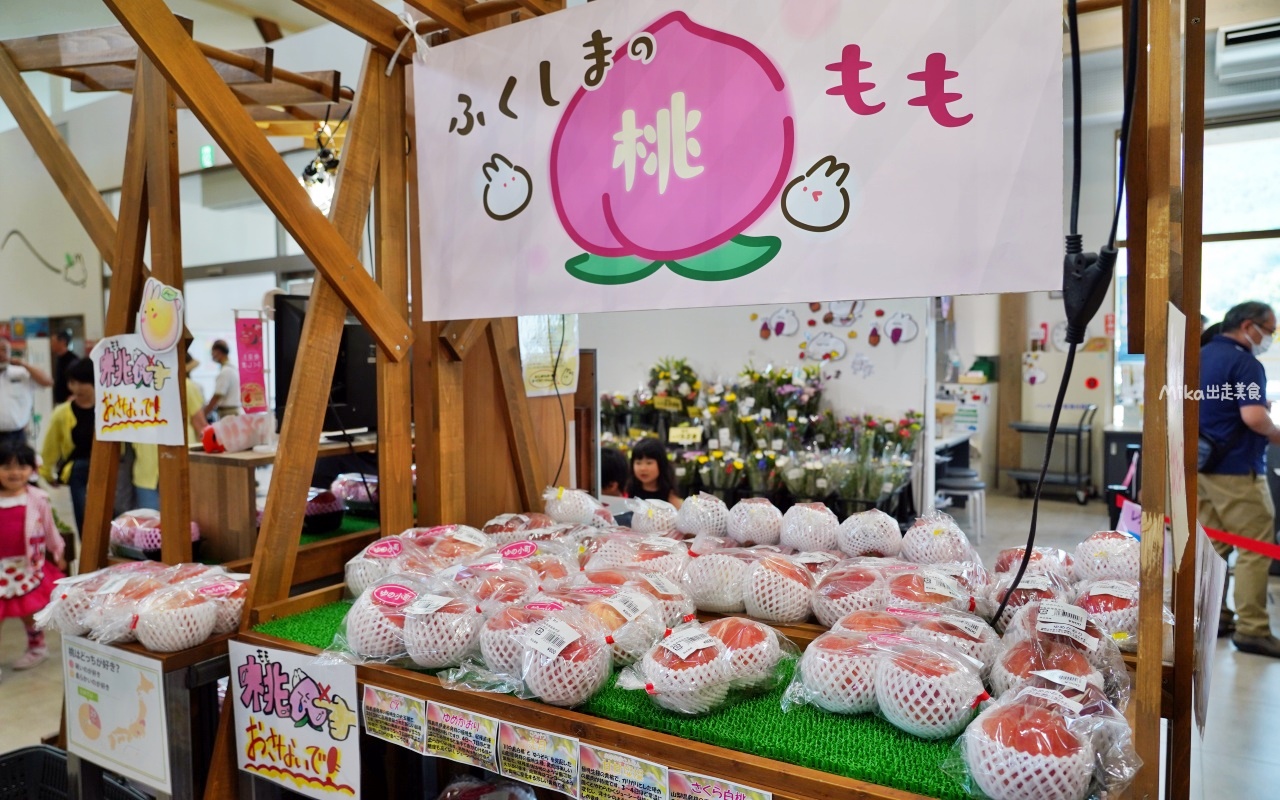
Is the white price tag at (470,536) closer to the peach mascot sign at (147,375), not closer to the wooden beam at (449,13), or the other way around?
the peach mascot sign at (147,375)

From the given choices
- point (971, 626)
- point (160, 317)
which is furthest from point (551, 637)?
point (160, 317)

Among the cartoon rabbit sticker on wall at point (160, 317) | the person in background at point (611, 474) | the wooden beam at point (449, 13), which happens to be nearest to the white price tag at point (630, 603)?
the cartoon rabbit sticker on wall at point (160, 317)

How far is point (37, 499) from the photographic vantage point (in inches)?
159

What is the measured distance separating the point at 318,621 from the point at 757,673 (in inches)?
39.4

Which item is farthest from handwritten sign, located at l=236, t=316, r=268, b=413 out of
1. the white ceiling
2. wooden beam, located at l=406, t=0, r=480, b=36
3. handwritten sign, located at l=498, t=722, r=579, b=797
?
the white ceiling

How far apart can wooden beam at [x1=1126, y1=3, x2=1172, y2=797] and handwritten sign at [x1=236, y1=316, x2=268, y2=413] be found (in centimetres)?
224

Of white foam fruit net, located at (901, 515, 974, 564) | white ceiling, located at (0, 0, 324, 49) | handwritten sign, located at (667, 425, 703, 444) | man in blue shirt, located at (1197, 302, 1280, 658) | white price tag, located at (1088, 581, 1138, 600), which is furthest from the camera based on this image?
white ceiling, located at (0, 0, 324, 49)

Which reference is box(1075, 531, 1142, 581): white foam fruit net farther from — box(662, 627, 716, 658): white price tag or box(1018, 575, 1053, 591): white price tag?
box(662, 627, 716, 658): white price tag

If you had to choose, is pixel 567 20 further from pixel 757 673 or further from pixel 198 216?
pixel 198 216

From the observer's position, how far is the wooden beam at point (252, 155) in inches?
61.7

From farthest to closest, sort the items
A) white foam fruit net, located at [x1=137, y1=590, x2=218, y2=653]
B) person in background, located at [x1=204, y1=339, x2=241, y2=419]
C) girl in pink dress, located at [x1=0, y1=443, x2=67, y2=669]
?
person in background, located at [x1=204, y1=339, x2=241, y2=419], girl in pink dress, located at [x1=0, y1=443, x2=67, y2=669], white foam fruit net, located at [x1=137, y1=590, x2=218, y2=653]

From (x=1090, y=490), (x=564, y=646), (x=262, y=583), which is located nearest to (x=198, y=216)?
(x=262, y=583)

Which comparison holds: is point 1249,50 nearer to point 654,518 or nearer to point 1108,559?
point 1108,559

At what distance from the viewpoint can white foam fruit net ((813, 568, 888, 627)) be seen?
5.04 ft
